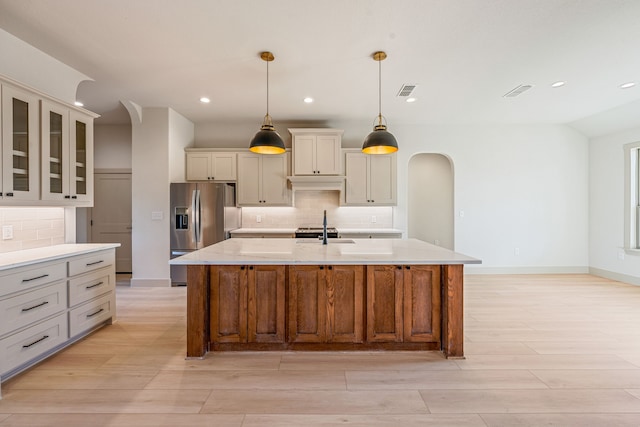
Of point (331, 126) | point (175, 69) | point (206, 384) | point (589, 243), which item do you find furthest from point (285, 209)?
point (589, 243)

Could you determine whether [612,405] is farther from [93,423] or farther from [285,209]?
[285,209]

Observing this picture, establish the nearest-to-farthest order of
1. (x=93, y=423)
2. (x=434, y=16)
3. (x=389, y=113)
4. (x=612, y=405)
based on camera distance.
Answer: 1. (x=93, y=423)
2. (x=612, y=405)
3. (x=434, y=16)
4. (x=389, y=113)

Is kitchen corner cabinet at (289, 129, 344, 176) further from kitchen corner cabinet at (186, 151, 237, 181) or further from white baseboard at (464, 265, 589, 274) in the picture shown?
white baseboard at (464, 265, 589, 274)

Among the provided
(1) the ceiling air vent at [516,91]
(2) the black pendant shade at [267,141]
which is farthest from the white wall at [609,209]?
(2) the black pendant shade at [267,141]

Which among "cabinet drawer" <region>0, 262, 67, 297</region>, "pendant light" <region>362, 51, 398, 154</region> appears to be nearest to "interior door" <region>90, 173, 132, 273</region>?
"cabinet drawer" <region>0, 262, 67, 297</region>

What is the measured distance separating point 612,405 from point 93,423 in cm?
311

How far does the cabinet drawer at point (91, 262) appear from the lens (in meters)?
2.67

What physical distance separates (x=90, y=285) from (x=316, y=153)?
11.5ft

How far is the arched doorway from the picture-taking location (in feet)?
22.1

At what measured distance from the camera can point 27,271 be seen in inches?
88.4

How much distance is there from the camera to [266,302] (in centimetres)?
250

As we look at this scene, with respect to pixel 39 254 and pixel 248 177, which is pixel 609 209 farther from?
pixel 39 254

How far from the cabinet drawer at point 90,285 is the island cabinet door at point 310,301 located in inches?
76.2

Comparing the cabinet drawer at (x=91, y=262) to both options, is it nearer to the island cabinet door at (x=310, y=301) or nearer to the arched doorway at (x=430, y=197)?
the island cabinet door at (x=310, y=301)
